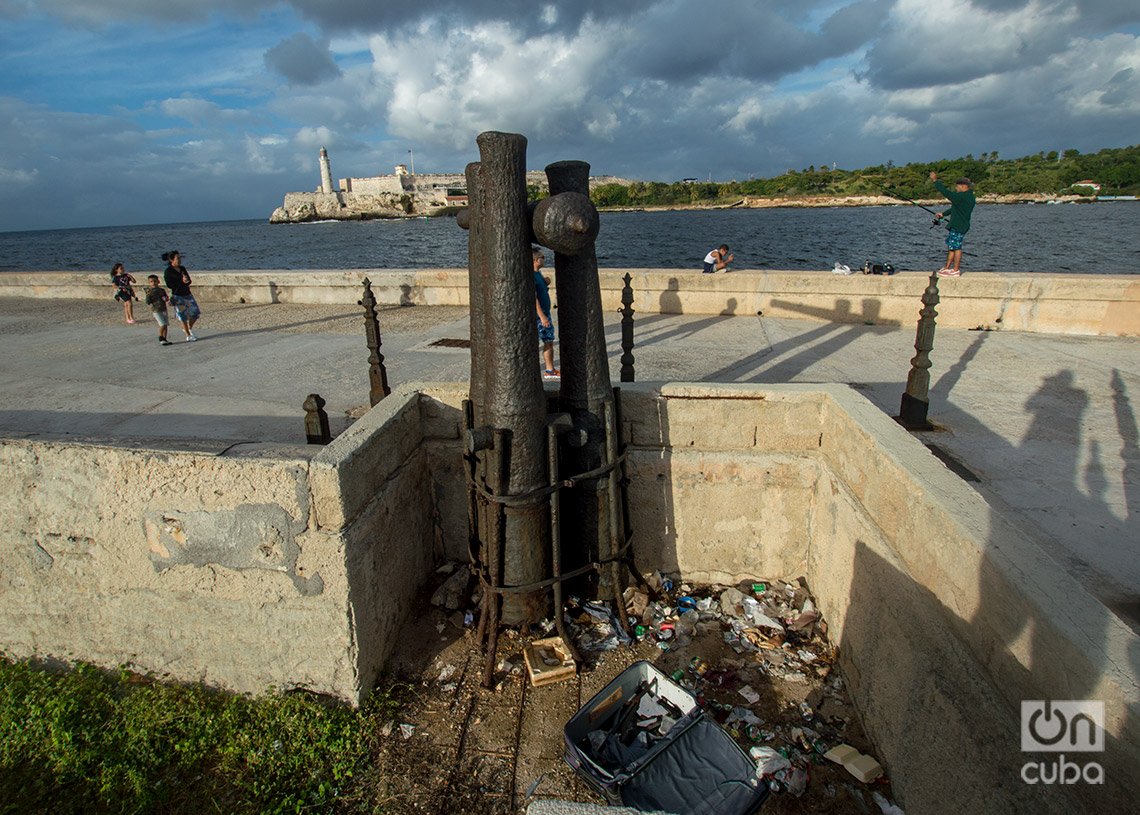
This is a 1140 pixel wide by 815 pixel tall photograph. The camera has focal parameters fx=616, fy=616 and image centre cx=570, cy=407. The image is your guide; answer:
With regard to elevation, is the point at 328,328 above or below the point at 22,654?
above

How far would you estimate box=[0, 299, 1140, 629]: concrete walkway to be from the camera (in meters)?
4.14

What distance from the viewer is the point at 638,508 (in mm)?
4406

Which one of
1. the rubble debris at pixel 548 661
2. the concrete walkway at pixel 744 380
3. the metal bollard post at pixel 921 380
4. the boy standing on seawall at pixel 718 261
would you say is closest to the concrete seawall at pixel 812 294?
the concrete walkway at pixel 744 380

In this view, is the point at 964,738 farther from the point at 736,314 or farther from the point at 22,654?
the point at 736,314

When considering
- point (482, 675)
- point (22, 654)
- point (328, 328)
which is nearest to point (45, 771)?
point (22, 654)

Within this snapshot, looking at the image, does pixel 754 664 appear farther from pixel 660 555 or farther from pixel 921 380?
pixel 921 380

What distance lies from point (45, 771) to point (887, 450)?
4686 mm

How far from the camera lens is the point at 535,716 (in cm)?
342

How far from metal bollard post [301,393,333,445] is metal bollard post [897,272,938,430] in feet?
15.9

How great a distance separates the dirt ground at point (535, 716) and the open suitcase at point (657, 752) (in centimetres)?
19

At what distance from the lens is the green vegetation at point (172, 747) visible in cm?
→ 302

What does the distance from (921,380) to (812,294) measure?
188 inches

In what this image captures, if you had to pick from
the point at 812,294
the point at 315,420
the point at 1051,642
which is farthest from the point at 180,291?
the point at 1051,642

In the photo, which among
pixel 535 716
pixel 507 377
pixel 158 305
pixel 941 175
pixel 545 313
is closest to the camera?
pixel 535 716
